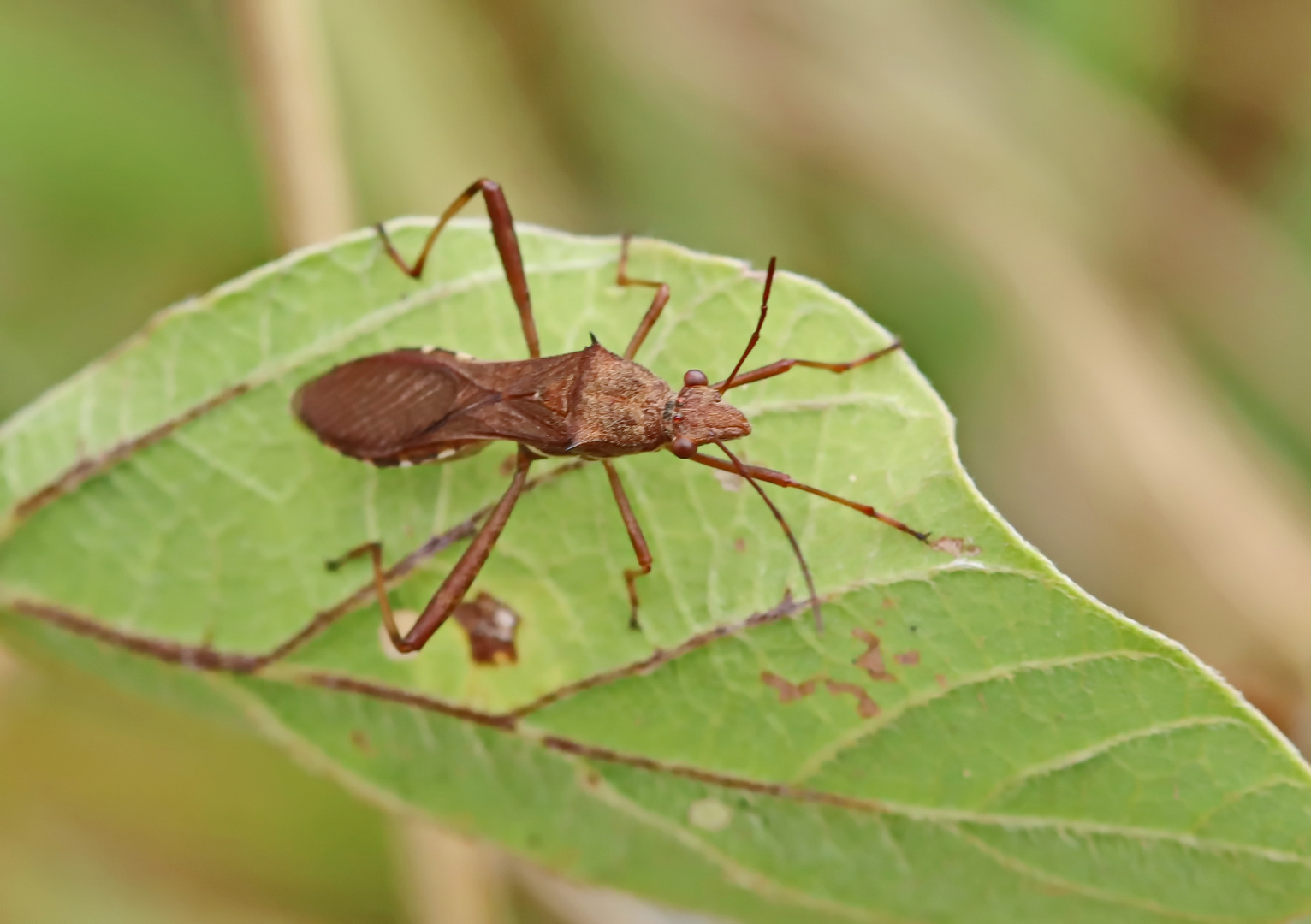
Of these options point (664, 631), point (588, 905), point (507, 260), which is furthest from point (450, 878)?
point (507, 260)

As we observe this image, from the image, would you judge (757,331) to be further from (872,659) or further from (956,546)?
(872,659)

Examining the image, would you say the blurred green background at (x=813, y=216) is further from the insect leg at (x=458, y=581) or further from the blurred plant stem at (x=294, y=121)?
the insect leg at (x=458, y=581)

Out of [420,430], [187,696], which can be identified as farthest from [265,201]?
[187,696]

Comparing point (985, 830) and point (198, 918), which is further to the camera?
point (198, 918)

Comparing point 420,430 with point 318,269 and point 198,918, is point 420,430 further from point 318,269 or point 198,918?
point 198,918

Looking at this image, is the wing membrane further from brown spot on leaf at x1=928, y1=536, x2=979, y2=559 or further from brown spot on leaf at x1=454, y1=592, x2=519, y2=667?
brown spot on leaf at x1=928, y1=536, x2=979, y2=559
